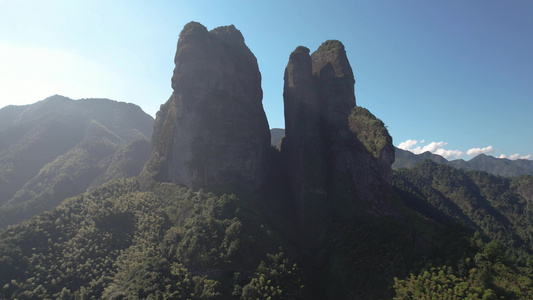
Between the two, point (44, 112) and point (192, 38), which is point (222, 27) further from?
point (44, 112)

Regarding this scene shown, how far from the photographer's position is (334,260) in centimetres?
3906

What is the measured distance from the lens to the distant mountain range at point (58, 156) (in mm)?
99500

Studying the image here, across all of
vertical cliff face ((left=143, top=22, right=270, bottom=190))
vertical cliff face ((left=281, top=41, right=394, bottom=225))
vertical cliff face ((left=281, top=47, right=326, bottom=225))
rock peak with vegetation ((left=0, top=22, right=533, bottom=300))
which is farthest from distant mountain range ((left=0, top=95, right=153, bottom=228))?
vertical cliff face ((left=281, top=41, right=394, bottom=225))

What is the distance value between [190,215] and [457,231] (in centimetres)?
4126

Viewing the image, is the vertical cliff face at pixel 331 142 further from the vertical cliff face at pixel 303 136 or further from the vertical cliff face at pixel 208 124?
the vertical cliff face at pixel 208 124

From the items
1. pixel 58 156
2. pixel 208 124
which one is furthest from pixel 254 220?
pixel 58 156

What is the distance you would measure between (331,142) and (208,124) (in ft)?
89.8

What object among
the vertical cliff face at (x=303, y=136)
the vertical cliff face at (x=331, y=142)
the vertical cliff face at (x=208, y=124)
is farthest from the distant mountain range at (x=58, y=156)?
the vertical cliff face at (x=331, y=142)

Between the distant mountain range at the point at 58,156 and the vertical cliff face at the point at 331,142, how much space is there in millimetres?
76608

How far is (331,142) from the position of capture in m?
55.6

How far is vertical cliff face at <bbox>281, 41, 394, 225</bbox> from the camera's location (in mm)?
44719

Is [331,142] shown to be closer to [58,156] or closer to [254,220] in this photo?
[254,220]

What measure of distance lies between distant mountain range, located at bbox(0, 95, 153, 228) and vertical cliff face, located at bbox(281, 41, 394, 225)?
76.6m

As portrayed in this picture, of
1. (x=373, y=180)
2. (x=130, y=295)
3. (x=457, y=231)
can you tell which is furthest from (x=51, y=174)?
(x=457, y=231)
